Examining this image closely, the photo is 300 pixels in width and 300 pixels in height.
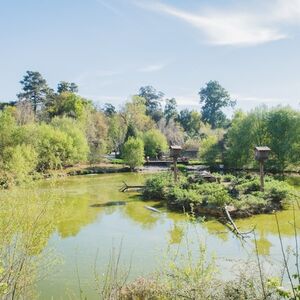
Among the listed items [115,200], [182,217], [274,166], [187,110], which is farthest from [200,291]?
[187,110]

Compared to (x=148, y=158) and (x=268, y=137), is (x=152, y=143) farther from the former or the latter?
(x=268, y=137)

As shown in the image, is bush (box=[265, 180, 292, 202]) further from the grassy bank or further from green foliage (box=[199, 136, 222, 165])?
green foliage (box=[199, 136, 222, 165])

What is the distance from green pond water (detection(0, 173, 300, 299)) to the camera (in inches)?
273

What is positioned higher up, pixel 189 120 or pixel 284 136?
pixel 189 120

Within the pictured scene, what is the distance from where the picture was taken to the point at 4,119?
106 ft

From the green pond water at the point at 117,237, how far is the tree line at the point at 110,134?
256cm

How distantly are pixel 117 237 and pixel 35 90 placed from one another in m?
50.4

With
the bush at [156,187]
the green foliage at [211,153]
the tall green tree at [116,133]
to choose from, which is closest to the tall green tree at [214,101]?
the tall green tree at [116,133]

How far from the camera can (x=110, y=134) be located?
170 feet

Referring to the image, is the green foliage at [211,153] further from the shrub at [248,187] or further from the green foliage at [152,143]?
the shrub at [248,187]

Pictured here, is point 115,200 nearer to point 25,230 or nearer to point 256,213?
point 256,213

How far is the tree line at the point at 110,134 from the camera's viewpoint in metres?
29.1

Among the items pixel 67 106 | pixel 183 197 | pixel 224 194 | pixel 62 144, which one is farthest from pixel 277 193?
pixel 67 106

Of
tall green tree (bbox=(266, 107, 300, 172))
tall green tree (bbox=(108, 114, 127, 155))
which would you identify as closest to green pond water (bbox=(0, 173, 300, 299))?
tall green tree (bbox=(266, 107, 300, 172))
